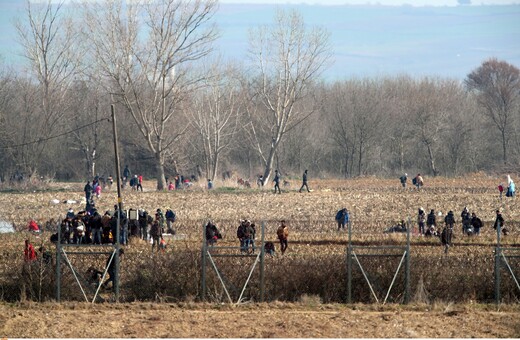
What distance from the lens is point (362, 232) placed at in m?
31.2

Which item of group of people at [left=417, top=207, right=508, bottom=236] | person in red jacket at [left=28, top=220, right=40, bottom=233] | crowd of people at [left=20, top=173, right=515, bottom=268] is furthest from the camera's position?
person in red jacket at [left=28, top=220, right=40, bottom=233]

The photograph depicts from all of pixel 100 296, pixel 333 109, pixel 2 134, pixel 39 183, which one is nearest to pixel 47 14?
pixel 2 134

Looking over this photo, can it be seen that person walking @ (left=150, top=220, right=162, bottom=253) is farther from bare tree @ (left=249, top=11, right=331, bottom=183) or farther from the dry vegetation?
bare tree @ (left=249, top=11, right=331, bottom=183)

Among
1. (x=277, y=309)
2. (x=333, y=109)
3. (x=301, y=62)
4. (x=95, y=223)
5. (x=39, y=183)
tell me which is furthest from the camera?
(x=333, y=109)

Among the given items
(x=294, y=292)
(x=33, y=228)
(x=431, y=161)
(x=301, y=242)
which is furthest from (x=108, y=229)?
(x=431, y=161)

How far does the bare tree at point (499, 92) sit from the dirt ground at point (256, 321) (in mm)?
62092

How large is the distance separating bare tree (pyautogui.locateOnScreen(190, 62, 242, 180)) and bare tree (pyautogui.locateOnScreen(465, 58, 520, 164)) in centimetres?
2529

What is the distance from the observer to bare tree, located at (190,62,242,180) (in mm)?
64688

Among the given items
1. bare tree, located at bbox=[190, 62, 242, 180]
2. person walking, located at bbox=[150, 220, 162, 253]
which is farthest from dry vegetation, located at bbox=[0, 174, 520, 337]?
bare tree, located at bbox=[190, 62, 242, 180]

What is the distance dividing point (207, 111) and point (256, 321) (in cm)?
5204

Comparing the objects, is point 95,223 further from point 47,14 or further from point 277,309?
point 47,14

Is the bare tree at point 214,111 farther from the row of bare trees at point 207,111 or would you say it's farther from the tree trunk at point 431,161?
the tree trunk at point 431,161

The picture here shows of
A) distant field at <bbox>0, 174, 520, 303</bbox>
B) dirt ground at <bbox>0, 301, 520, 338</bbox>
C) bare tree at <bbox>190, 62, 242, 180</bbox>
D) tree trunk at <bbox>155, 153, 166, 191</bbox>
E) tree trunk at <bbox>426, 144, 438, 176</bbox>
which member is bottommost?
dirt ground at <bbox>0, 301, 520, 338</bbox>

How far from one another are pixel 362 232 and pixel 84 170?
1802 inches
